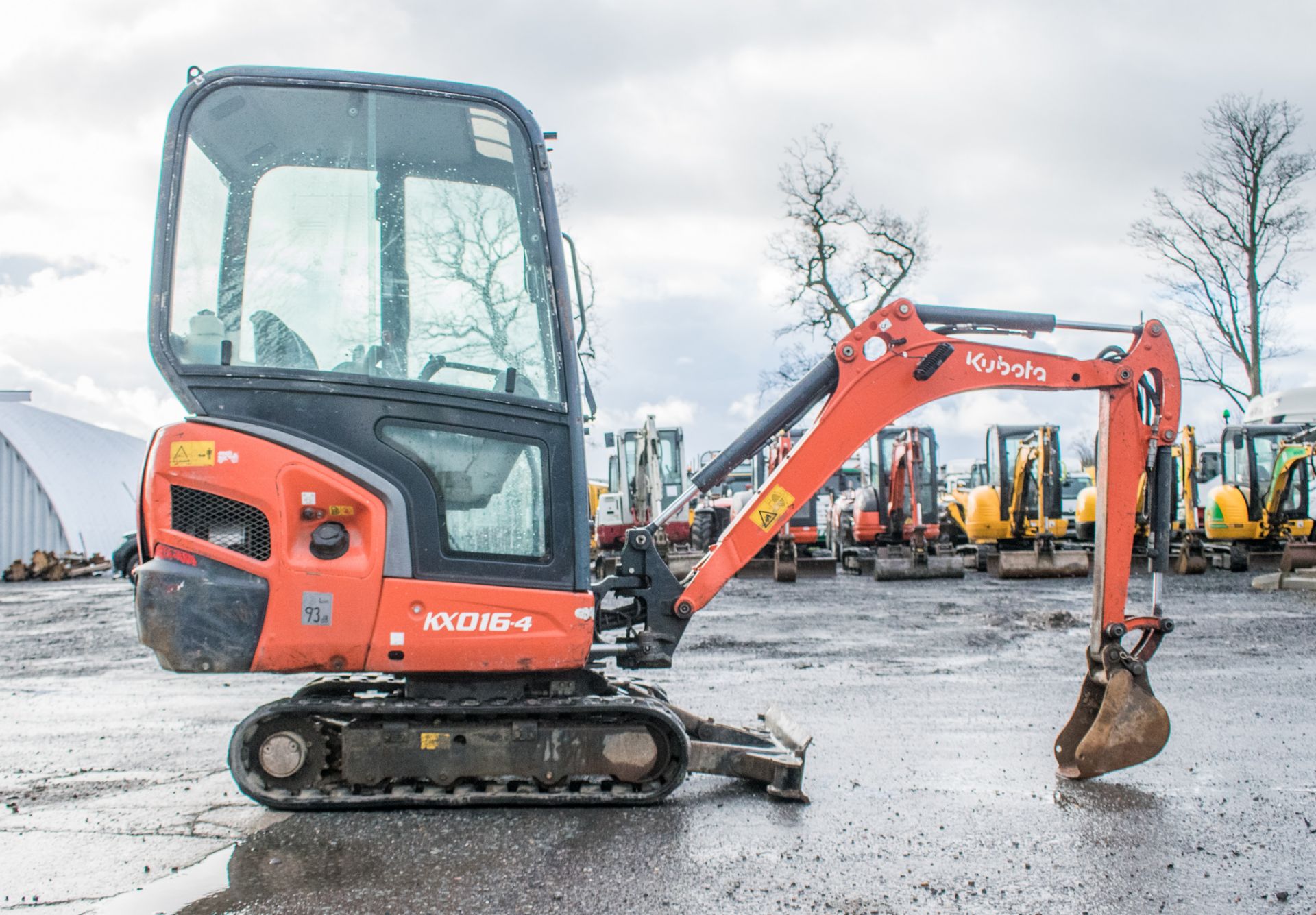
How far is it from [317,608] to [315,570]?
0.15 m

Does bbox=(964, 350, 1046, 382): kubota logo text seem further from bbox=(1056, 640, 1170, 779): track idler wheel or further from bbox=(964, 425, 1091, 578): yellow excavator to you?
bbox=(964, 425, 1091, 578): yellow excavator

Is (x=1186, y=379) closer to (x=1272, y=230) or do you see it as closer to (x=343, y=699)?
(x=1272, y=230)

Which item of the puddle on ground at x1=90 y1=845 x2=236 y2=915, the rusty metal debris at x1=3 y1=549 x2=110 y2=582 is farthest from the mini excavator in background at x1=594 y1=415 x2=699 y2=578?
the puddle on ground at x1=90 y1=845 x2=236 y2=915

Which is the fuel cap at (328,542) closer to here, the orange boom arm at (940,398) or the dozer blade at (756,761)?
the orange boom arm at (940,398)

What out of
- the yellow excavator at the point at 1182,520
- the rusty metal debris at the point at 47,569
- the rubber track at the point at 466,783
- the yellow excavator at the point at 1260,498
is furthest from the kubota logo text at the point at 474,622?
the rusty metal debris at the point at 47,569

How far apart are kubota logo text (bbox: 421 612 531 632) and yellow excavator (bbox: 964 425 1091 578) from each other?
14.3 m

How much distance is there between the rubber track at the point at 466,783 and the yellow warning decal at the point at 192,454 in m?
1.05

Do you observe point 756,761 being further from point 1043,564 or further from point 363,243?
point 1043,564

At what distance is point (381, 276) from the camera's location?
4.34 metres

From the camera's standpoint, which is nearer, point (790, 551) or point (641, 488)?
point (790, 551)

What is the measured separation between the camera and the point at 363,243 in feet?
14.3

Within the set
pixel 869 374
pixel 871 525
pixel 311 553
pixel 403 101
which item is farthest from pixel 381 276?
pixel 871 525

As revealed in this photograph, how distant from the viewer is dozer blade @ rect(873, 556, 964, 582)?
57.5 ft

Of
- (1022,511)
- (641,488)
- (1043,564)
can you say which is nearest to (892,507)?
(1022,511)
